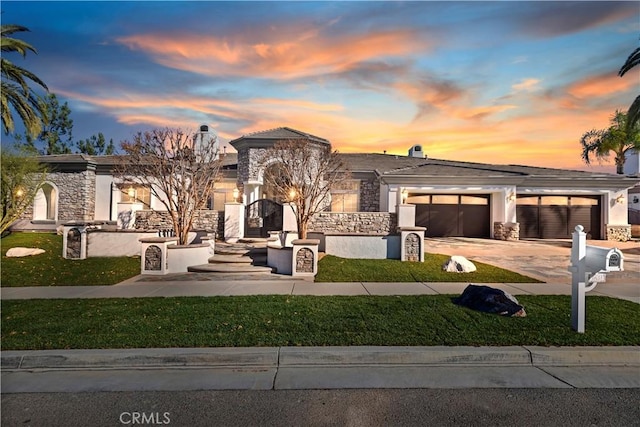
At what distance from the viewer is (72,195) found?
70.9ft

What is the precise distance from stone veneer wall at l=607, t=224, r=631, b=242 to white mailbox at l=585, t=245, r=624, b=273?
21.3 metres

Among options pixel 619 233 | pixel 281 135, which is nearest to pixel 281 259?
pixel 281 135

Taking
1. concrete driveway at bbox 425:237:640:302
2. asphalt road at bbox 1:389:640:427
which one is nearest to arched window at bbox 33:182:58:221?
asphalt road at bbox 1:389:640:427

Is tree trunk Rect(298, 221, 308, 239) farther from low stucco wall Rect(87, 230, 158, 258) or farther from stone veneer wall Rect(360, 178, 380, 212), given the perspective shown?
stone veneer wall Rect(360, 178, 380, 212)

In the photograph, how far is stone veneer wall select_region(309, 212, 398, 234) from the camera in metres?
16.8

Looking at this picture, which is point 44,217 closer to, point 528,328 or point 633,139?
point 528,328

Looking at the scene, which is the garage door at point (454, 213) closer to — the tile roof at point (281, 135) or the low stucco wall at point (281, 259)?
the tile roof at point (281, 135)

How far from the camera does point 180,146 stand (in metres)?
14.3

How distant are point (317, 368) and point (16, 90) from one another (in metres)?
18.8

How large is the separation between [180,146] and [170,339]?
1113 centimetres

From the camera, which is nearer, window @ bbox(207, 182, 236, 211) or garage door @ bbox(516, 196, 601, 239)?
window @ bbox(207, 182, 236, 211)

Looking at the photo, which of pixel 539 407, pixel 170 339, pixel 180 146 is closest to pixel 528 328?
pixel 539 407

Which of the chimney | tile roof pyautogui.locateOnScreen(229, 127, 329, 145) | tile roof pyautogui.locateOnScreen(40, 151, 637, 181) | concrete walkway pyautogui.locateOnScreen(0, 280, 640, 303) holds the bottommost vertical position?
concrete walkway pyautogui.locateOnScreen(0, 280, 640, 303)

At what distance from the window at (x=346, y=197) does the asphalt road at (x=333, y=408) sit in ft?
56.1
